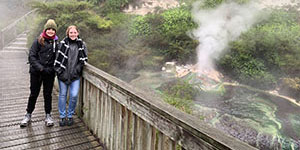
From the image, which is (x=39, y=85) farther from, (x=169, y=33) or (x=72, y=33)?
(x=169, y=33)

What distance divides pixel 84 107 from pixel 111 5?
1491cm

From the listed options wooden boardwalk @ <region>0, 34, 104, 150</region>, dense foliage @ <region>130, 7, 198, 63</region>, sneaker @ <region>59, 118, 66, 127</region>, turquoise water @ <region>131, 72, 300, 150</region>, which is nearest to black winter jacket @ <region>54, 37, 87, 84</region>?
sneaker @ <region>59, 118, 66, 127</region>

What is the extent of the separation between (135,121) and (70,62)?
5.46ft

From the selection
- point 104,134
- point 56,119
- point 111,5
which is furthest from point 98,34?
point 104,134

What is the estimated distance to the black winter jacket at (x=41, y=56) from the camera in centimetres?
328

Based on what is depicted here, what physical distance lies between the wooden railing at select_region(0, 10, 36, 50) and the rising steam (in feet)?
41.5

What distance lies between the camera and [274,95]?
10508mm

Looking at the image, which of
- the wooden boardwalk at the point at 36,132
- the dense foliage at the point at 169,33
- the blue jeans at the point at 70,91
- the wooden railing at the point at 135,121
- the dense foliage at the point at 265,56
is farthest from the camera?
the dense foliage at the point at 169,33

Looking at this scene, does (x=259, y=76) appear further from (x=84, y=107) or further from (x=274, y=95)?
(x=84, y=107)

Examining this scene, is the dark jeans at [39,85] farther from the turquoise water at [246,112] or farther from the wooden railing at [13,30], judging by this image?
the wooden railing at [13,30]

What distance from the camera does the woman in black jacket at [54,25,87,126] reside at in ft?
Result: 10.8

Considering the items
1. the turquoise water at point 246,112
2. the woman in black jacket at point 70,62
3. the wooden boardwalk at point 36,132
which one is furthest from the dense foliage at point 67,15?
the woman in black jacket at point 70,62

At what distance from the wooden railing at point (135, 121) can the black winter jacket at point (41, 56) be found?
54 cm

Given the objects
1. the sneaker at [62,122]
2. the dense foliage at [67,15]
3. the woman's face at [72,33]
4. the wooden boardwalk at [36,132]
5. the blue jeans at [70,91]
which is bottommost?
the wooden boardwalk at [36,132]
